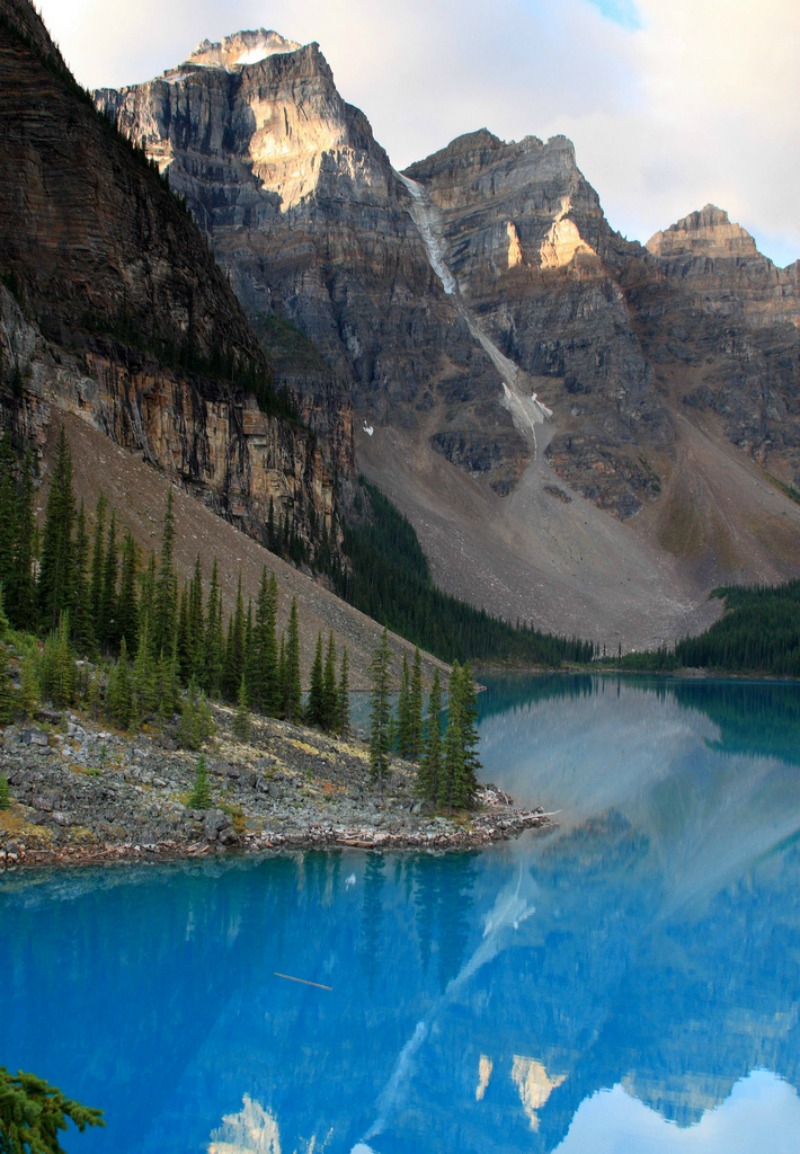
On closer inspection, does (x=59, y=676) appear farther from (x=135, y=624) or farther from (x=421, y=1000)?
(x=421, y=1000)

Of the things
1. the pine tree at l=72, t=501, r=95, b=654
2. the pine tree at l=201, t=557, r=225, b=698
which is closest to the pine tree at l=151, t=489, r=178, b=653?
the pine tree at l=201, t=557, r=225, b=698

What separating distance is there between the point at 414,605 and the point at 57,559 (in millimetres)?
88661

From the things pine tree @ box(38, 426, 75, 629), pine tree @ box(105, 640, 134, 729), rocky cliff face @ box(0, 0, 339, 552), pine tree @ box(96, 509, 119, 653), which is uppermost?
rocky cliff face @ box(0, 0, 339, 552)

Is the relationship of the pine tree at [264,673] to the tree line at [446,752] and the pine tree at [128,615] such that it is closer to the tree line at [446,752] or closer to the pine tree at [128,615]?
the pine tree at [128,615]

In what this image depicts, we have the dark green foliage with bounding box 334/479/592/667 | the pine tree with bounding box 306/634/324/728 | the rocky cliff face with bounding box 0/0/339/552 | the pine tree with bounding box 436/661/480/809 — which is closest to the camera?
the pine tree with bounding box 436/661/480/809

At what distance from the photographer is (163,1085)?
1922 centimetres

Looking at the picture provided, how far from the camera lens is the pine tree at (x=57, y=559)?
49.6 meters

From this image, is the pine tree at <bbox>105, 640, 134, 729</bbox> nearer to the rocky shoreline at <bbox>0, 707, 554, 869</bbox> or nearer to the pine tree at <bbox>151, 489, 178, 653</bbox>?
the rocky shoreline at <bbox>0, 707, 554, 869</bbox>

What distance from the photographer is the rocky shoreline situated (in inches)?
1183

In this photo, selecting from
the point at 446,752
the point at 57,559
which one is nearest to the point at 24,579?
the point at 57,559

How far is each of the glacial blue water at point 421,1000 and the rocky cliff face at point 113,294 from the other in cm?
5794

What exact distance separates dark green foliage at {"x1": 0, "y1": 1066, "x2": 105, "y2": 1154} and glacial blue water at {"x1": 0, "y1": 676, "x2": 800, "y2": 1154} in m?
11.4

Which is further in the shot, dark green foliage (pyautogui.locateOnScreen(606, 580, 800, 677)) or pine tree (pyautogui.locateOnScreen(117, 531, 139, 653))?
dark green foliage (pyautogui.locateOnScreen(606, 580, 800, 677))

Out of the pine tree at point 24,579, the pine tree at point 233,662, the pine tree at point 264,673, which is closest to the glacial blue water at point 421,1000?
the pine tree at point 264,673
